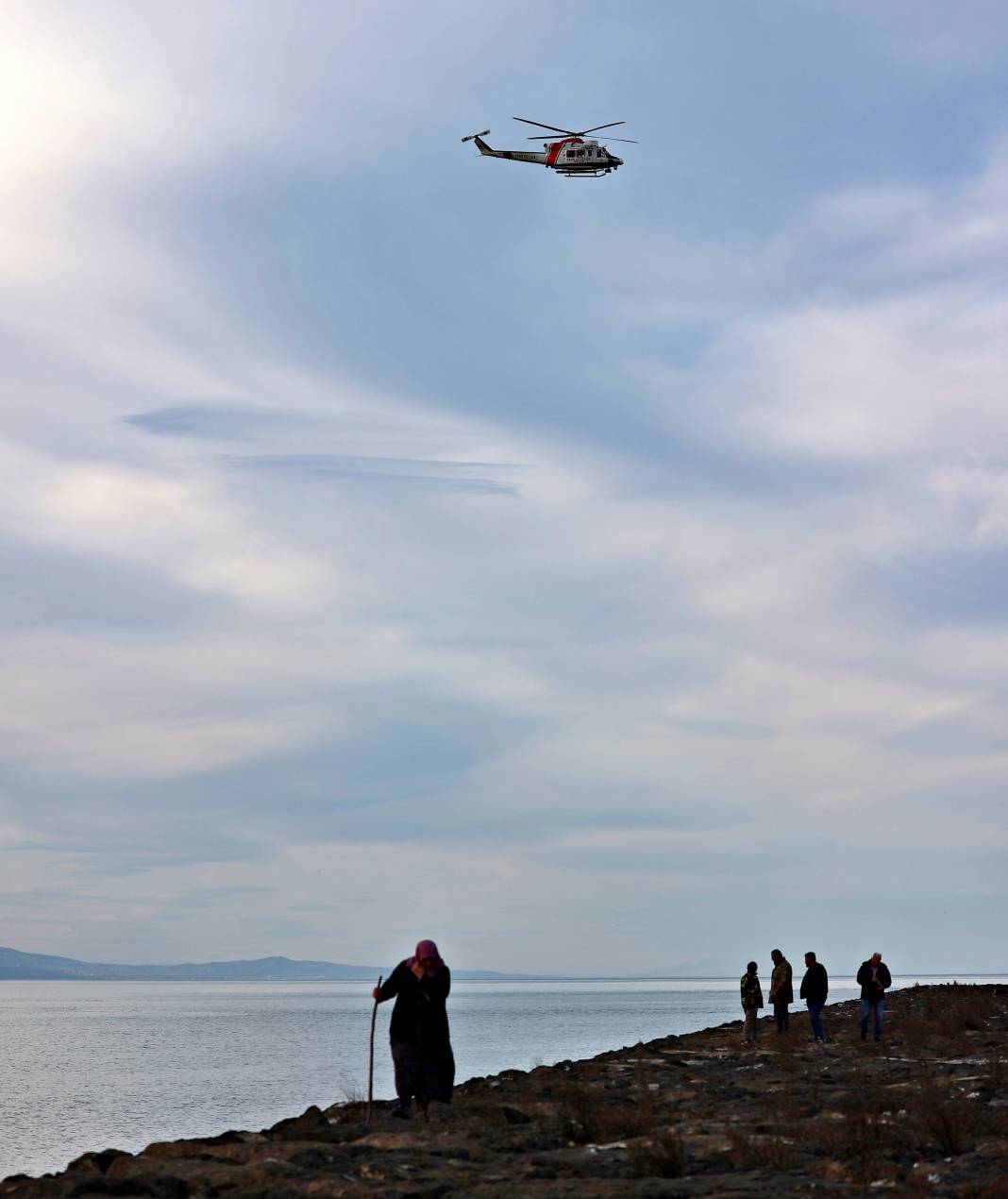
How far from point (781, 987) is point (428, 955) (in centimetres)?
1418

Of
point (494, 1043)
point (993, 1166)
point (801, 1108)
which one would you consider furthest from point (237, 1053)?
point (993, 1166)

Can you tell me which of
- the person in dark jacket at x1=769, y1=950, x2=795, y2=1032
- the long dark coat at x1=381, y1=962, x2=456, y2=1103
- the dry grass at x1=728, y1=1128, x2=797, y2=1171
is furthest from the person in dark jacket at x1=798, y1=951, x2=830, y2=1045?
the dry grass at x1=728, y1=1128, x2=797, y2=1171

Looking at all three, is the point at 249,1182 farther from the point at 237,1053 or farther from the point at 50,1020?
the point at 50,1020

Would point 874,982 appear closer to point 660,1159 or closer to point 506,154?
point 660,1159

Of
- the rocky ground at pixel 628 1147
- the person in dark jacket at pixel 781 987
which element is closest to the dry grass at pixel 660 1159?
the rocky ground at pixel 628 1147

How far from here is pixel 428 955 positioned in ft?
46.8

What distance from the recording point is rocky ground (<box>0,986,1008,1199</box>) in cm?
1056

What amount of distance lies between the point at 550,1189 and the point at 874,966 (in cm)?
1639

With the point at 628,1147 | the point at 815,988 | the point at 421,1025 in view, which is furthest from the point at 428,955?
the point at 815,988

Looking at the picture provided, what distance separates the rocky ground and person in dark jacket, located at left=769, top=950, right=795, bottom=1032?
5539 mm

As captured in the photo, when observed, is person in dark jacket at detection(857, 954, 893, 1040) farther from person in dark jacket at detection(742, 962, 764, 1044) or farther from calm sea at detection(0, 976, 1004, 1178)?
calm sea at detection(0, 976, 1004, 1178)

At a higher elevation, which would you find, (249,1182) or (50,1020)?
(249,1182)

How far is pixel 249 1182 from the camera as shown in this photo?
11.0m

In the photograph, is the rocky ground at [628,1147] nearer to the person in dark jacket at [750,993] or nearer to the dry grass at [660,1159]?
the dry grass at [660,1159]
